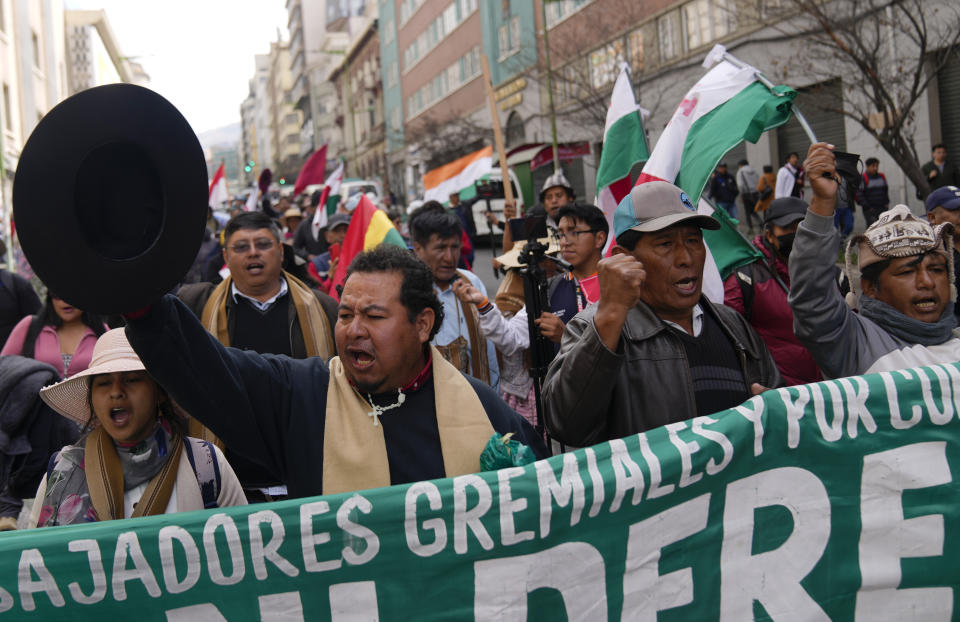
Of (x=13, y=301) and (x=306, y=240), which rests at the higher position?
(x=306, y=240)

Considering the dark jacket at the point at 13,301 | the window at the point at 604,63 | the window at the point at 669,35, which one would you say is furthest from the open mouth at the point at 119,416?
the window at the point at 669,35

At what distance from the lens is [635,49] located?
2417cm

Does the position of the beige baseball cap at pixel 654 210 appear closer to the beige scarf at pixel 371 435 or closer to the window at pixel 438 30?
the beige scarf at pixel 371 435

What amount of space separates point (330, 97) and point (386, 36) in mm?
31546

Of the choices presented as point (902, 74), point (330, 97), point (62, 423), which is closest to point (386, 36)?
point (330, 97)

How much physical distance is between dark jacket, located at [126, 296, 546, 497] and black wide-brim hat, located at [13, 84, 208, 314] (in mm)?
179

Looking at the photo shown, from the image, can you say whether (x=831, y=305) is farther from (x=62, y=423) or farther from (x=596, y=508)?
(x=62, y=423)

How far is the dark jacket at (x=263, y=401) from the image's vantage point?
2260mm

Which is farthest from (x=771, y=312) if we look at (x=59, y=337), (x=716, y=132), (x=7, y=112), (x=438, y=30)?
(x=438, y=30)

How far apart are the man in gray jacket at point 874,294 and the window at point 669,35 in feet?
68.0

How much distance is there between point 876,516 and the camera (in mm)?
2662

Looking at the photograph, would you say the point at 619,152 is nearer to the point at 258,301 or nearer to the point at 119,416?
the point at 258,301

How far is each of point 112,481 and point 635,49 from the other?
23.2 metres

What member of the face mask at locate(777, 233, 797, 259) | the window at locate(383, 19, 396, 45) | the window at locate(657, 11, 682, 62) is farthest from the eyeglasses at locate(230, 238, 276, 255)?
the window at locate(383, 19, 396, 45)
